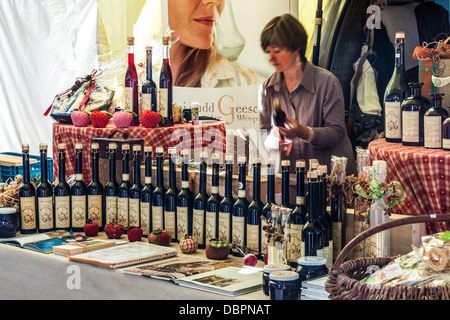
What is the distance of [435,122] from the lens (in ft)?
7.28

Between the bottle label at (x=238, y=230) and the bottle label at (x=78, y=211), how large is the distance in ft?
2.50

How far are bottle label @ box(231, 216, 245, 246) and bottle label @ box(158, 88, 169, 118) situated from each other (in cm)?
148

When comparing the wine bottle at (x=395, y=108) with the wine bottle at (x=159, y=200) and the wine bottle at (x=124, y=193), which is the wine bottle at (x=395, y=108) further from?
the wine bottle at (x=124, y=193)

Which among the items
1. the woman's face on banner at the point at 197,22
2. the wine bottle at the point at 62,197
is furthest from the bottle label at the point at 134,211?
the woman's face on banner at the point at 197,22

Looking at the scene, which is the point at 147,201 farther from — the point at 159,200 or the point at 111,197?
the point at 111,197

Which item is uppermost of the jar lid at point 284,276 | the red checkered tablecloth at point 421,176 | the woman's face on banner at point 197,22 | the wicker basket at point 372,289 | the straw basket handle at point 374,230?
the woman's face on banner at point 197,22

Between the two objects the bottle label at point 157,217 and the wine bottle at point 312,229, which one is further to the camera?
the bottle label at point 157,217

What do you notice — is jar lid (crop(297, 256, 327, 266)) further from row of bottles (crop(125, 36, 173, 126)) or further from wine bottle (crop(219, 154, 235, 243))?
row of bottles (crop(125, 36, 173, 126))

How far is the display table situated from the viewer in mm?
1977

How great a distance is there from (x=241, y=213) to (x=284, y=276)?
A: 53cm

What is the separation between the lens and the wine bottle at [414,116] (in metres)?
2.32

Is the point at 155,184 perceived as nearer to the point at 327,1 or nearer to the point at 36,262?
the point at 36,262
